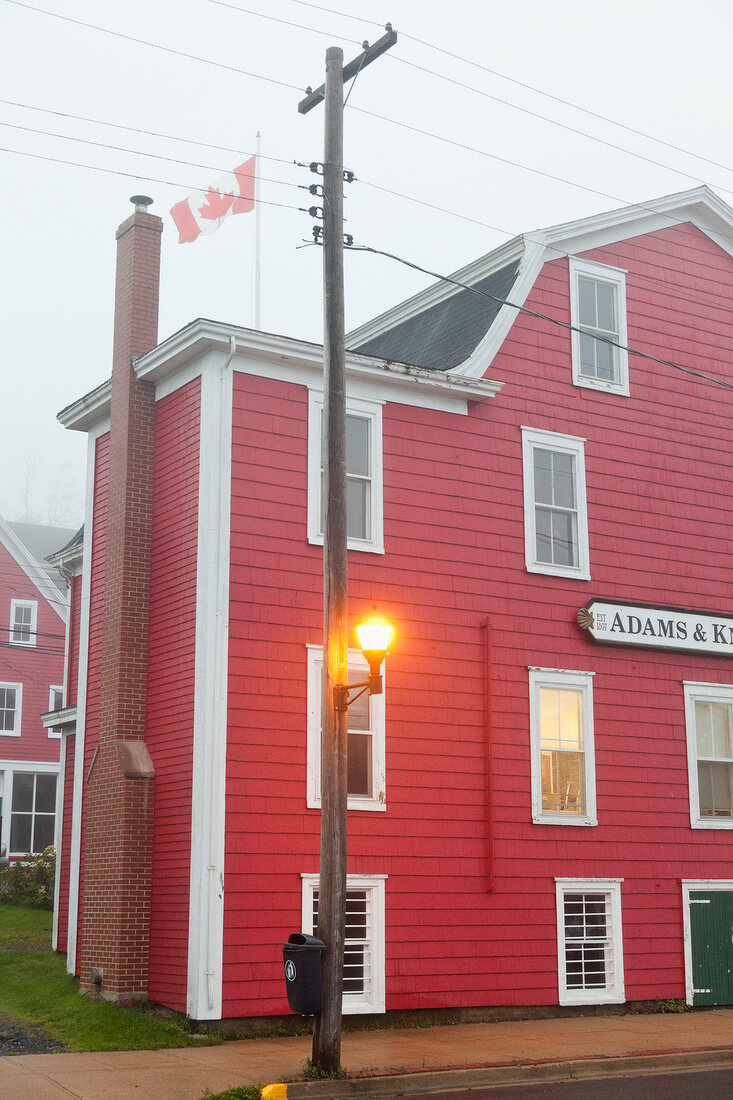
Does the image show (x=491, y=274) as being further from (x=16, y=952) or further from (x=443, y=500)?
(x=16, y=952)

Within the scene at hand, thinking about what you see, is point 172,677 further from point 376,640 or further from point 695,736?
point 695,736

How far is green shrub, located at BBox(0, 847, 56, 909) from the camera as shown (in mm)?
25469

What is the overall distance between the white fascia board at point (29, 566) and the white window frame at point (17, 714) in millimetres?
2693

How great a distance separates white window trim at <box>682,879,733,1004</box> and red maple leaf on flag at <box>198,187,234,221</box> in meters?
11.5

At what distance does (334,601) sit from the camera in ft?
38.9

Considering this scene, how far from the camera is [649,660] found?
59.5 feet

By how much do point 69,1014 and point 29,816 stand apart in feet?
73.5

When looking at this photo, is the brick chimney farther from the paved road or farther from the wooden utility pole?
the paved road

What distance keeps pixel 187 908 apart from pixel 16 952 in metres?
7.04

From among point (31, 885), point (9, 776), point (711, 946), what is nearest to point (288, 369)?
point (711, 946)

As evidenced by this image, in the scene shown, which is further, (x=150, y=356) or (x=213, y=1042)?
(x=150, y=356)

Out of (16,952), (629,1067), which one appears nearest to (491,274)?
(629,1067)

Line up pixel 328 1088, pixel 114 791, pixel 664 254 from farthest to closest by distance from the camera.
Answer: pixel 664 254, pixel 114 791, pixel 328 1088

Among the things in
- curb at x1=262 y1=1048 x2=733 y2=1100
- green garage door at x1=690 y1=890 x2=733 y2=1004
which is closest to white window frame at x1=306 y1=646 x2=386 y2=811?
curb at x1=262 y1=1048 x2=733 y2=1100
